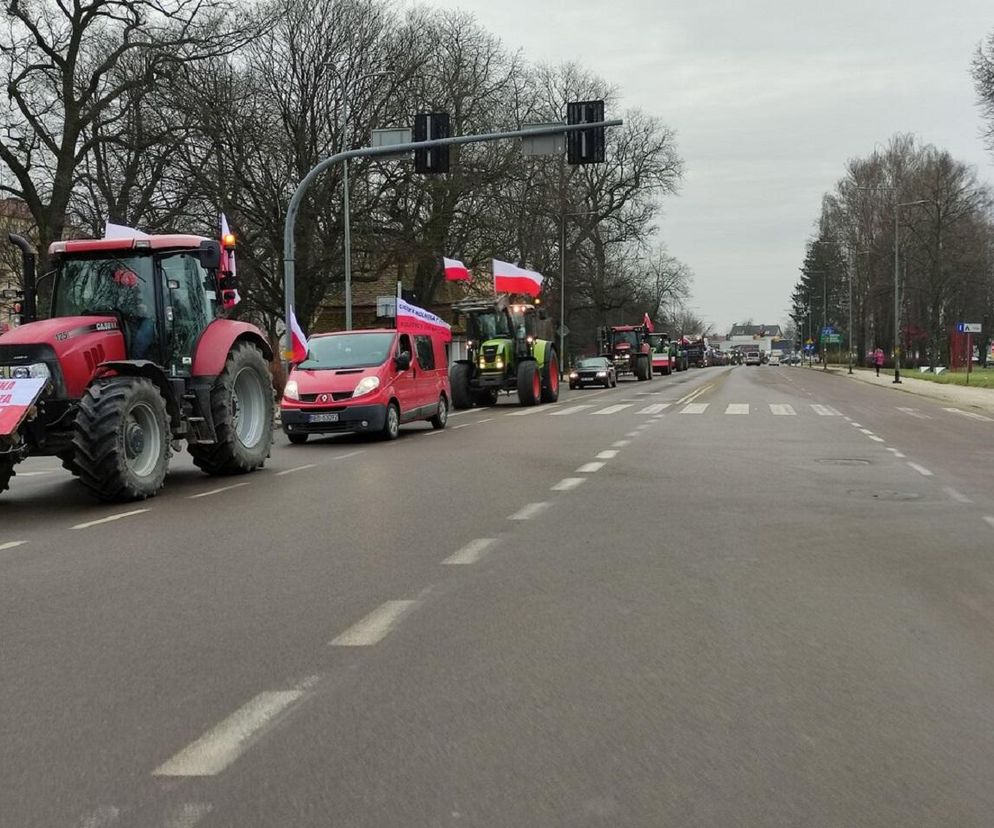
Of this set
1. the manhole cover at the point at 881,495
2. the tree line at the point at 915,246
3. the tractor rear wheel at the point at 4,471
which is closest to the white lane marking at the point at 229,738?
the tractor rear wheel at the point at 4,471

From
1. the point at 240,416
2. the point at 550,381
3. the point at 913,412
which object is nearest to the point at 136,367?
the point at 240,416

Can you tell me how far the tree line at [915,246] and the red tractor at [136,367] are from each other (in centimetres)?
6026

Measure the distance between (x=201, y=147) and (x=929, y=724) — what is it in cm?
3101

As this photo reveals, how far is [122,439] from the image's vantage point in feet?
33.1

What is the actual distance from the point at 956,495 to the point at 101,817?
30.9ft

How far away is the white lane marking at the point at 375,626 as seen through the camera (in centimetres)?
518

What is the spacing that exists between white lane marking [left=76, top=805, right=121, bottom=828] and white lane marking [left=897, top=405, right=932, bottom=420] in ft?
76.0

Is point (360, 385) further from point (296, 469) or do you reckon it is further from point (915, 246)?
point (915, 246)

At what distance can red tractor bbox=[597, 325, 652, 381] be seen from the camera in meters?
57.8

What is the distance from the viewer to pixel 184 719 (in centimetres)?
407

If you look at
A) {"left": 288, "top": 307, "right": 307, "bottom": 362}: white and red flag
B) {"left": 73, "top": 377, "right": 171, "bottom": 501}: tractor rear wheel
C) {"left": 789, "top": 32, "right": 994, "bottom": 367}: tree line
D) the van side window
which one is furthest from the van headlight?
{"left": 789, "top": 32, "right": 994, "bottom": 367}: tree line

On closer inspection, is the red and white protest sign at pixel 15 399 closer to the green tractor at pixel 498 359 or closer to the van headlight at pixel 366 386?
the van headlight at pixel 366 386

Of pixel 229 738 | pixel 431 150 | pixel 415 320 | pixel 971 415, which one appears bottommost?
pixel 971 415

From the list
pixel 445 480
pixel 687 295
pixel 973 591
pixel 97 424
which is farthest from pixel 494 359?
pixel 687 295
